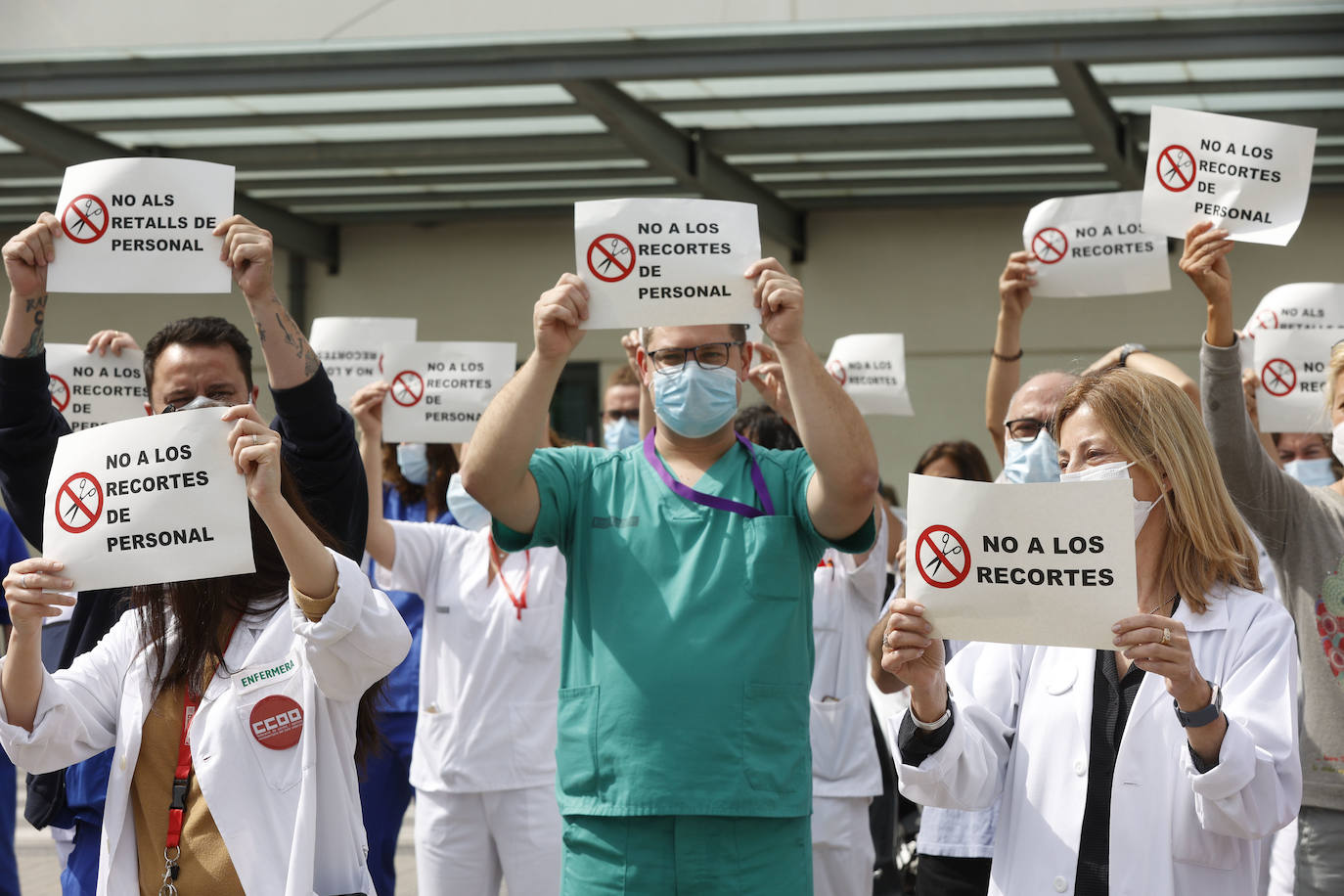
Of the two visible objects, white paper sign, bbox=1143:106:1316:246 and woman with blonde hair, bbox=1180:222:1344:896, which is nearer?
woman with blonde hair, bbox=1180:222:1344:896

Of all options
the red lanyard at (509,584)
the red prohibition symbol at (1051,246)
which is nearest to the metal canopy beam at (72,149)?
the red lanyard at (509,584)

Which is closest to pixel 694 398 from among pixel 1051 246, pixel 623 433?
pixel 1051 246

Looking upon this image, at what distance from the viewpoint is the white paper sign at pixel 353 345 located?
630 cm

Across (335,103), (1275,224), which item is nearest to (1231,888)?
(1275,224)

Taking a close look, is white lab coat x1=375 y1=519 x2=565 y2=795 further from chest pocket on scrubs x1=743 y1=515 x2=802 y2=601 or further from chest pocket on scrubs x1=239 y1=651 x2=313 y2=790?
chest pocket on scrubs x1=239 y1=651 x2=313 y2=790

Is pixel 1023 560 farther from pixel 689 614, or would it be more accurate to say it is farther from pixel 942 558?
pixel 689 614

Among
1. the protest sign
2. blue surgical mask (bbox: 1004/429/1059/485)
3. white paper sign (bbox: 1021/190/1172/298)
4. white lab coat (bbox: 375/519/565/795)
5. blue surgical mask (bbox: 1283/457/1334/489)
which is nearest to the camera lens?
blue surgical mask (bbox: 1004/429/1059/485)

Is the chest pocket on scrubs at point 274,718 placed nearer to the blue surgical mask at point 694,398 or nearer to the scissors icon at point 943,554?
the blue surgical mask at point 694,398

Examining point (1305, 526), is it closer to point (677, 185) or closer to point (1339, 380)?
point (1339, 380)

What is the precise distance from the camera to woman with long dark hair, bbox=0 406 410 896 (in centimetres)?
288

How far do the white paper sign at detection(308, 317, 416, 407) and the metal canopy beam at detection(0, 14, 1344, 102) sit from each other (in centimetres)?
337

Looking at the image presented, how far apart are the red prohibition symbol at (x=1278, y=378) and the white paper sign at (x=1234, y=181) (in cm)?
71

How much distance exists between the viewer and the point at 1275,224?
179 inches

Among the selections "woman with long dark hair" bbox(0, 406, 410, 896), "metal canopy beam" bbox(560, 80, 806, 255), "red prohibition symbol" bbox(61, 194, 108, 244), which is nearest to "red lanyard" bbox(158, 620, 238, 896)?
"woman with long dark hair" bbox(0, 406, 410, 896)
